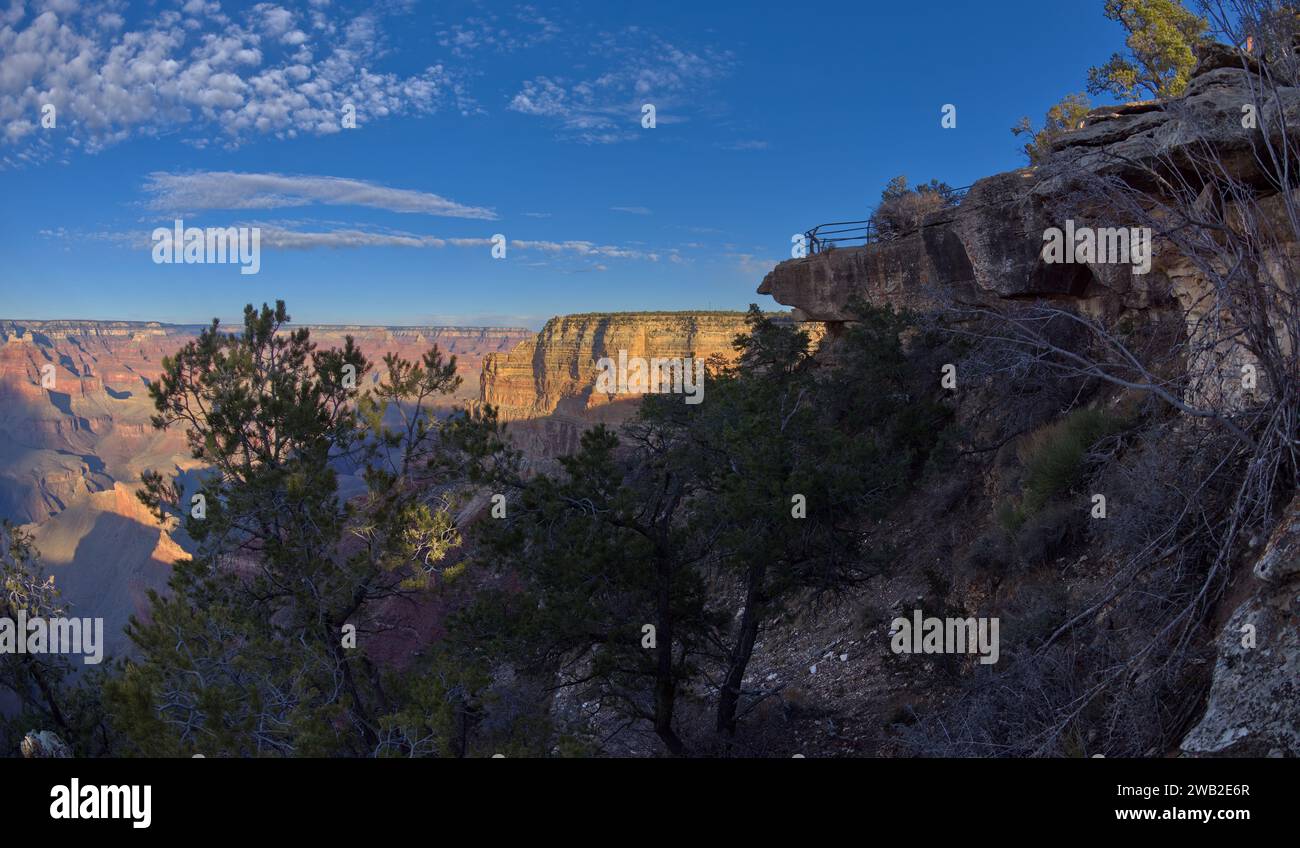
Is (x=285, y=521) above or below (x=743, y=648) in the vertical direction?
above

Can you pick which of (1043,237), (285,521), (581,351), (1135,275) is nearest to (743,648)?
(285,521)

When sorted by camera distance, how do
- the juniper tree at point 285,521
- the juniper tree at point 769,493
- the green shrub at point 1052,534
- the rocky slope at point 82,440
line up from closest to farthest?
the juniper tree at point 285,521, the juniper tree at point 769,493, the green shrub at point 1052,534, the rocky slope at point 82,440

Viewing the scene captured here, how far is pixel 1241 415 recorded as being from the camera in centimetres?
686

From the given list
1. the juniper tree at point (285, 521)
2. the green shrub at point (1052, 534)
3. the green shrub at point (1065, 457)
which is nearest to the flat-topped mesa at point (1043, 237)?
the green shrub at point (1065, 457)

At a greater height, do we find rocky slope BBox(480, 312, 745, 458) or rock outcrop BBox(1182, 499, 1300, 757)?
rocky slope BBox(480, 312, 745, 458)

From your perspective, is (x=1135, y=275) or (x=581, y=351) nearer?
(x=1135, y=275)

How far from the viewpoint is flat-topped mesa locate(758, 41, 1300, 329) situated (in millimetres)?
8570

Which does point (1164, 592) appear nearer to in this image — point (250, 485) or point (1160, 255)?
point (1160, 255)

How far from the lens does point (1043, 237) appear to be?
45.0 feet

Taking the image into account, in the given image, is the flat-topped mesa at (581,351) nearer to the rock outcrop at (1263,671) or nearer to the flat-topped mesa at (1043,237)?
the flat-topped mesa at (1043,237)

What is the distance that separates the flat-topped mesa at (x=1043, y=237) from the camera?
337 inches

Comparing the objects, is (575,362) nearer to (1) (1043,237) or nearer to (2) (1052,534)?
(1) (1043,237)

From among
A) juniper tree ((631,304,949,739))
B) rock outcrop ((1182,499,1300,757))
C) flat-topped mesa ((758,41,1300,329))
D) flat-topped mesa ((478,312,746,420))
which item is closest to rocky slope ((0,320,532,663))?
flat-topped mesa ((478,312,746,420))

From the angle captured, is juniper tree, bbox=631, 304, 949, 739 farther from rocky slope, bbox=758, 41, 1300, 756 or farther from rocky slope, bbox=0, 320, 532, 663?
rocky slope, bbox=0, 320, 532, 663
